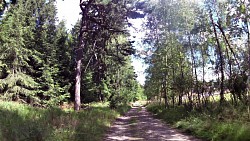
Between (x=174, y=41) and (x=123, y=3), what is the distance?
7657 millimetres

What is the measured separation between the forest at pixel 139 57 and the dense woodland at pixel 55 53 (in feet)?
0.38

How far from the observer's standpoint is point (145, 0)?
62.7ft

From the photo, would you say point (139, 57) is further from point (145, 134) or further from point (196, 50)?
point (145, 134)

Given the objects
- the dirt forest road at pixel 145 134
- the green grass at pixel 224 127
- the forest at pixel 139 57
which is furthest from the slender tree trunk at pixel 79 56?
the green grass at pixel 224 127

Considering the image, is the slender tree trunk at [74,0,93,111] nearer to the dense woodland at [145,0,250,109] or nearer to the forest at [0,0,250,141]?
the forest at [0,0,250,141]

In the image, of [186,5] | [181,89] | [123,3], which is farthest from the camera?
[181,89]

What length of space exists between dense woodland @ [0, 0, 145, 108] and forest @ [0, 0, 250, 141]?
0.38ft

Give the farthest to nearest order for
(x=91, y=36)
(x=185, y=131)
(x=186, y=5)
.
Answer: (x=186, y=5), (x=91, y=36), (x=185, y=131)

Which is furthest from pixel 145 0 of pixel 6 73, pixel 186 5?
pixel 6 73

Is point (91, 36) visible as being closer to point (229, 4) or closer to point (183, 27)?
point (183, 27)

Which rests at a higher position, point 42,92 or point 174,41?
point 174,41

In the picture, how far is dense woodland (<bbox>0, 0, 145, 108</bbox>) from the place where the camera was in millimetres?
19266

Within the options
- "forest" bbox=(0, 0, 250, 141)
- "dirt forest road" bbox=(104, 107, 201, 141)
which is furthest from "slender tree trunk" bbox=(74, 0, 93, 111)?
"dirt forest road" bbox=(104, 107, 201, 141)

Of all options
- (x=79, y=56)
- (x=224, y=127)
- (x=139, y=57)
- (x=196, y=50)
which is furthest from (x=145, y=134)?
(x=139, y=57)
